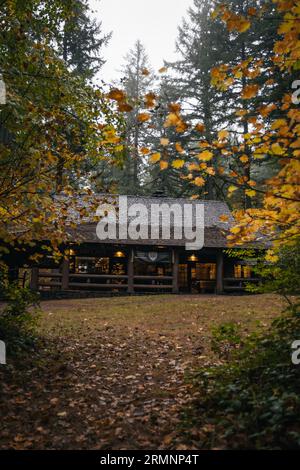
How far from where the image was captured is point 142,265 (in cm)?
2384

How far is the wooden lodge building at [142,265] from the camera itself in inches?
739

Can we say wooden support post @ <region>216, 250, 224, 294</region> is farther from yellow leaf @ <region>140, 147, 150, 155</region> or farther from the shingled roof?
yellow leaf @ <region>140, 147, 150, 155</region>

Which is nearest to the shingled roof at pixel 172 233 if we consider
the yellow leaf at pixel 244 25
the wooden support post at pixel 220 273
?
the wooden support post at pixel 220 273

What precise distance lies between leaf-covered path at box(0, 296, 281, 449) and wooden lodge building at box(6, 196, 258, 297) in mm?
Answer: 6315

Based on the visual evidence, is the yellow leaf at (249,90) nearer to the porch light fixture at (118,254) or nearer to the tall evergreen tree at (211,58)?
the porch light fixture at (118,254)

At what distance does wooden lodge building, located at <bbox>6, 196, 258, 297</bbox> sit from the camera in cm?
1877

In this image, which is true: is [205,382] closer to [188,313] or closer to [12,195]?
[12,195]

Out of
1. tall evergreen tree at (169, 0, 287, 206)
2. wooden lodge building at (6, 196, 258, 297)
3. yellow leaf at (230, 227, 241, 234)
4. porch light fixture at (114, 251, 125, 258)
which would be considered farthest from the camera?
tall evergreen tree at (169, 0, 287, 206)

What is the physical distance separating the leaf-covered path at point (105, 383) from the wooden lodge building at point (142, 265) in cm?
631

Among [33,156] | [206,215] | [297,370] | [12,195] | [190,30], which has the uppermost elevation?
[190,30]

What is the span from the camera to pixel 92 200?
24.0ft

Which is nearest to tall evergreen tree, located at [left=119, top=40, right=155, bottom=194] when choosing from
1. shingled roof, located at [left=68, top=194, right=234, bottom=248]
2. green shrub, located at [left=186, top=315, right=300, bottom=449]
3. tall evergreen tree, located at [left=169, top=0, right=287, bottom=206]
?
tall evergreen tree, located at [left=169, top=0, right=287, bottom=206]

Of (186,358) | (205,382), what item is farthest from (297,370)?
(186,358)

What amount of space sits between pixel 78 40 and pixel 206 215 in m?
17.6
